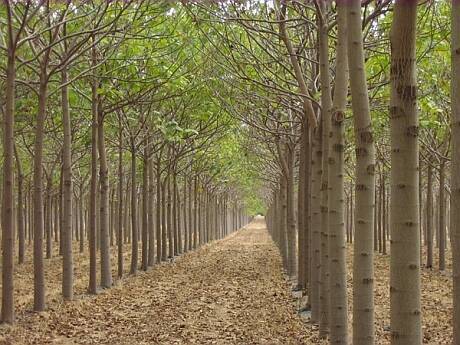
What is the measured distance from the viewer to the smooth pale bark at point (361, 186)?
432 centimetres

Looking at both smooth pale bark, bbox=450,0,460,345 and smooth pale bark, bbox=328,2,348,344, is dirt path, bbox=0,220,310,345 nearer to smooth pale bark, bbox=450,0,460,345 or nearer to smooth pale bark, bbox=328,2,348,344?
smooth pale bark, bbox=328,2,348,344

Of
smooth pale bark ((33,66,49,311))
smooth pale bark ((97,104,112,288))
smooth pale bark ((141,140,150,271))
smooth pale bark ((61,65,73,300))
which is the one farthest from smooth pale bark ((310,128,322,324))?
smooth pale bark ((141,140,150,271))

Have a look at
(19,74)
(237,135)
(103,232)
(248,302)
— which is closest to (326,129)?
(248,302)

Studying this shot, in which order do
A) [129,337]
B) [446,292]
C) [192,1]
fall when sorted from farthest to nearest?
[446,292] < [129,337] < [192,1]

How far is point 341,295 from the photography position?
21.6 ft

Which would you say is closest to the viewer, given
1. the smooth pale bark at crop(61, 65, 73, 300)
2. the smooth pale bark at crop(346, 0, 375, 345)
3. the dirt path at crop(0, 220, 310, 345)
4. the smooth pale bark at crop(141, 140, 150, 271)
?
the smooth pale bark at crop(346, 0, 375, 345)

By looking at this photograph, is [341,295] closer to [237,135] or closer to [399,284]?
[399,284]

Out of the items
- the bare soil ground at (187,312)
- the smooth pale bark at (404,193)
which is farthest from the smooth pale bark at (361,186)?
the bare soil ground at (187,312)

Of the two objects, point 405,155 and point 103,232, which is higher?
point 405,155

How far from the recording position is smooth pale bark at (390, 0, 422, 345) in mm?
3127

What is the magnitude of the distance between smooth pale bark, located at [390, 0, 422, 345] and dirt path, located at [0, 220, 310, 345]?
16.6 feet

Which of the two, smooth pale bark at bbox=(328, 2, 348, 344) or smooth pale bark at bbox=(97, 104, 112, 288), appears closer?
smooth pale bark at bbox=(328, 2, 348, 344)

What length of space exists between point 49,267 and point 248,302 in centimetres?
833

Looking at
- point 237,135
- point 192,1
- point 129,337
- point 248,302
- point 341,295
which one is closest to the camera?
point 341,295
